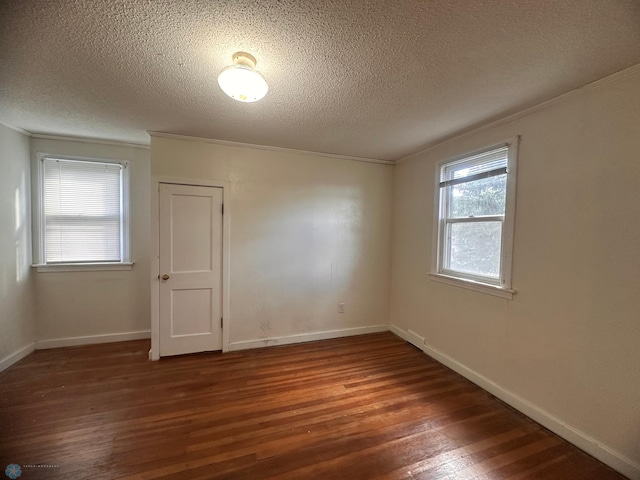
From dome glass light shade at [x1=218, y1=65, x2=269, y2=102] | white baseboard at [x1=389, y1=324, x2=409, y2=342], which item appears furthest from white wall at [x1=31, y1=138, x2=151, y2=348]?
white baseboard at [x1=389, y1=324, x2=409, y2=342]

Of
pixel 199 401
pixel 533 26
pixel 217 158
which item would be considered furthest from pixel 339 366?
pixel 533 26

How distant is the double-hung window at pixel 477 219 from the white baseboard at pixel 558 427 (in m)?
0.84

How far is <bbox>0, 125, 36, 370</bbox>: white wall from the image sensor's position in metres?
2.48

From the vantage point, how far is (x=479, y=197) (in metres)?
2.47

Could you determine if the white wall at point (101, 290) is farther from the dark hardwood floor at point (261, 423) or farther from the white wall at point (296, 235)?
the white wall at point (296, 235)

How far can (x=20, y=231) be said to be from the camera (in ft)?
8.80

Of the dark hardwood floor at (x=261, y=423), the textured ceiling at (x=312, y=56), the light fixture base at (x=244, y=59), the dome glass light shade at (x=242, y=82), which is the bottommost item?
the dark hardwood floor at (x=261, y=423)

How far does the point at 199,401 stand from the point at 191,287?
1.19 m

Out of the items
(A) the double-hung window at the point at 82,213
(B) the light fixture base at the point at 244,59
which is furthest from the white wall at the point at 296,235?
(B) the light fixture base at the point at 244,59

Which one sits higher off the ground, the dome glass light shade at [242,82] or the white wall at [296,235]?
the dome glass light shade at [242,82]

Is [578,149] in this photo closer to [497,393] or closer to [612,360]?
[612,360]

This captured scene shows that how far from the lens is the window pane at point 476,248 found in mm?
2303

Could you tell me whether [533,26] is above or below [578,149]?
above

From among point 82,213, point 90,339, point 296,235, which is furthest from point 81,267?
point 296,235
